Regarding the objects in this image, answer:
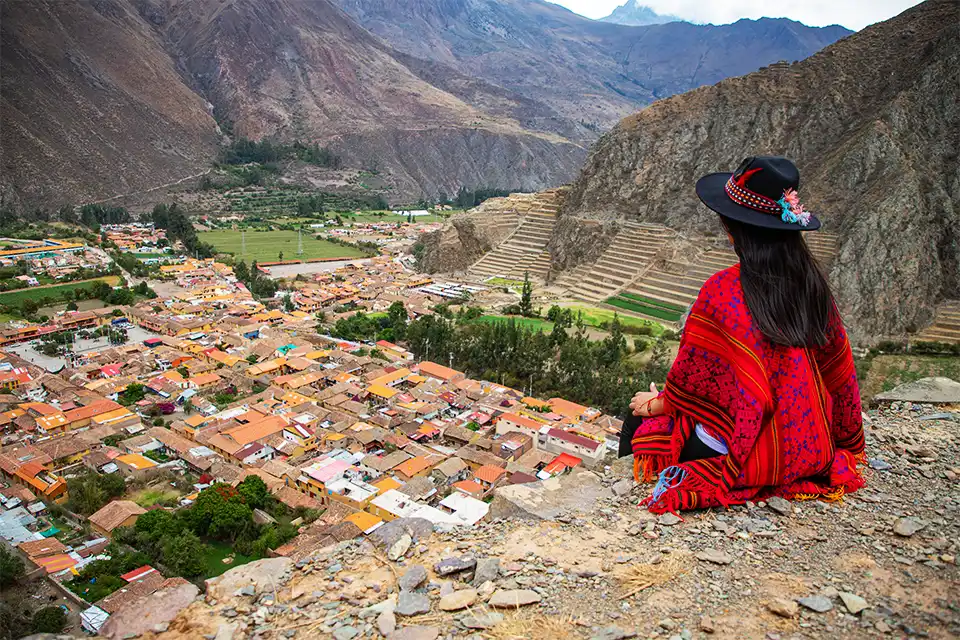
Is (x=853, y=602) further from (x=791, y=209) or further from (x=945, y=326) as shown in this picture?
(x=945, y=326)

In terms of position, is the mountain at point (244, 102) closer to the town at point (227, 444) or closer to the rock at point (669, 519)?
the town at point (227, 444)

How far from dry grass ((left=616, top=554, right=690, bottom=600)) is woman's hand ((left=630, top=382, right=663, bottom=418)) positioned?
717mm

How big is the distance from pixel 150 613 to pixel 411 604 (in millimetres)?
1729

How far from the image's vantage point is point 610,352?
2227cm

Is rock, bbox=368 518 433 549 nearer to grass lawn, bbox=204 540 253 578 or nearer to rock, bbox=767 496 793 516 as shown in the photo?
rock, bbox=767 496 793 516

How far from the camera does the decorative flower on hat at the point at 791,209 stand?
2857 millimetres

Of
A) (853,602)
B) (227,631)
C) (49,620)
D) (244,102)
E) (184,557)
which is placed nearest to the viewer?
(853,602)

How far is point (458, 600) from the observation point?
315cm

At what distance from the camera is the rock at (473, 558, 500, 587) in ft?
10.9

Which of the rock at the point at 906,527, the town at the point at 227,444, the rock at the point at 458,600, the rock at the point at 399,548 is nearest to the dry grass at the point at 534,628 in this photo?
the rock at the point at 458,600

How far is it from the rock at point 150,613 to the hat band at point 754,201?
10.8 ft

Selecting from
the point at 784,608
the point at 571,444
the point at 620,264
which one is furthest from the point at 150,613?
the point at 620,264

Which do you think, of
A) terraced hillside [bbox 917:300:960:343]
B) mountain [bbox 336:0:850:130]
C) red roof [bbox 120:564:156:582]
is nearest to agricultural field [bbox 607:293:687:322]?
terraced hillside [bbox 917:300:960:343]

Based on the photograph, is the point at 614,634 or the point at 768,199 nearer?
the point at 614,634
